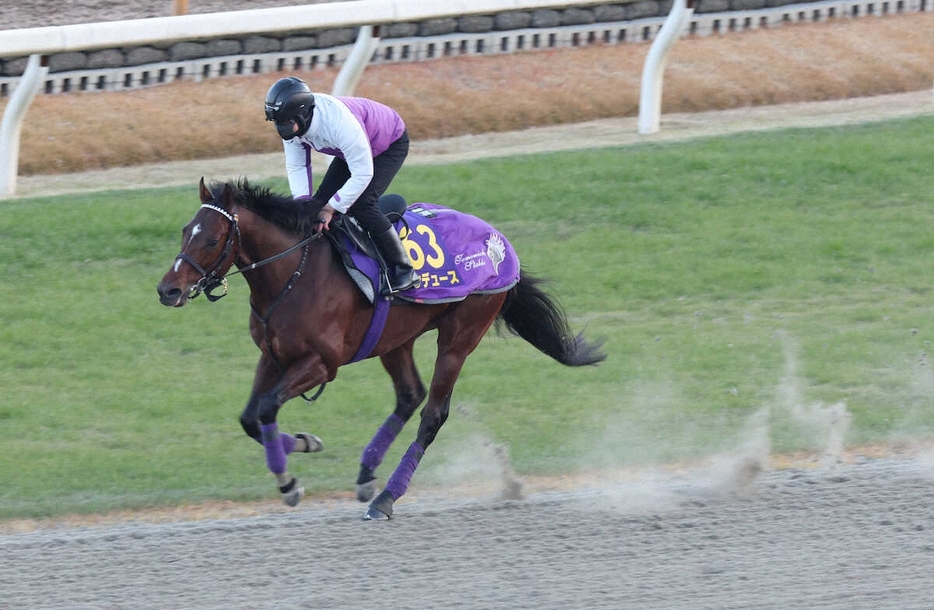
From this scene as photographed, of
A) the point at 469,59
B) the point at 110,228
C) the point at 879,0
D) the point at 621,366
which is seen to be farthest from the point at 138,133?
the point at 879,0

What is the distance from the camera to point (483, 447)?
696 centimetres

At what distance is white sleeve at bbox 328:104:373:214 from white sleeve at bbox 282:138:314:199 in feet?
0.91

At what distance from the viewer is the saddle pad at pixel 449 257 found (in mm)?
6234

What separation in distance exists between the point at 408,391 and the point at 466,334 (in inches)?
15.6

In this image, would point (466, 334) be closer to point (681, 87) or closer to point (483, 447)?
point (483, 447)

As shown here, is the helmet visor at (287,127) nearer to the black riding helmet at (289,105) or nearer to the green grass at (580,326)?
the black riding helmet at (289,105)

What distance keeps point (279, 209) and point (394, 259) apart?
1.86ft

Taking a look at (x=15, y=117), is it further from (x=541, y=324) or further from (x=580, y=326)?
(x=541, y=324)

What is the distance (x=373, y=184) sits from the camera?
6141mm

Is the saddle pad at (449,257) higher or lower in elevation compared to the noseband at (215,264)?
lower

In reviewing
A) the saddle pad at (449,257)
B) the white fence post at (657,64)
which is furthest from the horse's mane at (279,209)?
the white fence post at (657,64)

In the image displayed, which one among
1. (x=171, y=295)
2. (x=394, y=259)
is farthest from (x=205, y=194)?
(x=394, y=259)

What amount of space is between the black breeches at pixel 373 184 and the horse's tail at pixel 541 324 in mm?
967

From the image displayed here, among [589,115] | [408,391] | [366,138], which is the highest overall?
[366,138]
